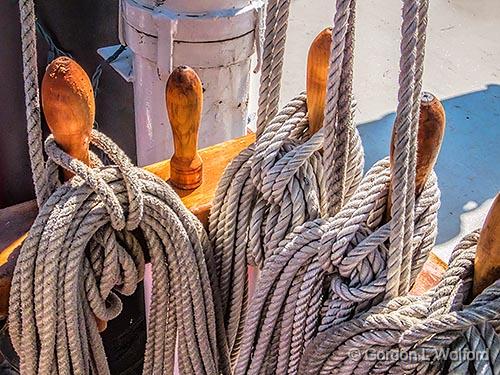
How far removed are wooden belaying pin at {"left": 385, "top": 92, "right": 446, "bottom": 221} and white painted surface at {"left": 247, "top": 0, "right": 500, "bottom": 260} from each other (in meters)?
1.30

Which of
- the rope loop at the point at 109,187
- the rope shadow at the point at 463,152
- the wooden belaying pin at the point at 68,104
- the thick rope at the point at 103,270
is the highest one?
the wooden belaying pin at the point at 68,104

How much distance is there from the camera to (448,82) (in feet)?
9.20

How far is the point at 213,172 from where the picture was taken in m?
1.04

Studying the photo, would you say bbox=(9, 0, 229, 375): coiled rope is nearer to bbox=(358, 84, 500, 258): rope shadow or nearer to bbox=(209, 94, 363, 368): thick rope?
bbox=(209, 94, 363, 368): thick rope

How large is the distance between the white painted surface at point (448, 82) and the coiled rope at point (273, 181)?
1213 mm

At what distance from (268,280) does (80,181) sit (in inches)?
10.1

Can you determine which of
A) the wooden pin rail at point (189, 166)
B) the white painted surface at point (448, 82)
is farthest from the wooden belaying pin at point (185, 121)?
the white painted surface at point (448, 82)

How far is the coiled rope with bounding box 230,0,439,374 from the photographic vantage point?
0.71 m

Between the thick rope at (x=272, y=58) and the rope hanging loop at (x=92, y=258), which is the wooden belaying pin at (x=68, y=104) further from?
the thick rope at (x=272, y=58)

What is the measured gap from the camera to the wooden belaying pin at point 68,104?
31.1 inches

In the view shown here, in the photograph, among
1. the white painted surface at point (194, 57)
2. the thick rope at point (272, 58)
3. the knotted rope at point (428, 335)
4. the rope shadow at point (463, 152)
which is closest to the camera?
the knotted rope at point (428, 335)

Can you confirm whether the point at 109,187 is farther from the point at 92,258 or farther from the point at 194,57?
the point at 194,57

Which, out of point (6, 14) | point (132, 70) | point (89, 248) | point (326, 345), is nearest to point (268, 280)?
point (326, 345)

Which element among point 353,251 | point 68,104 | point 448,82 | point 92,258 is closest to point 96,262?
point 92,258
